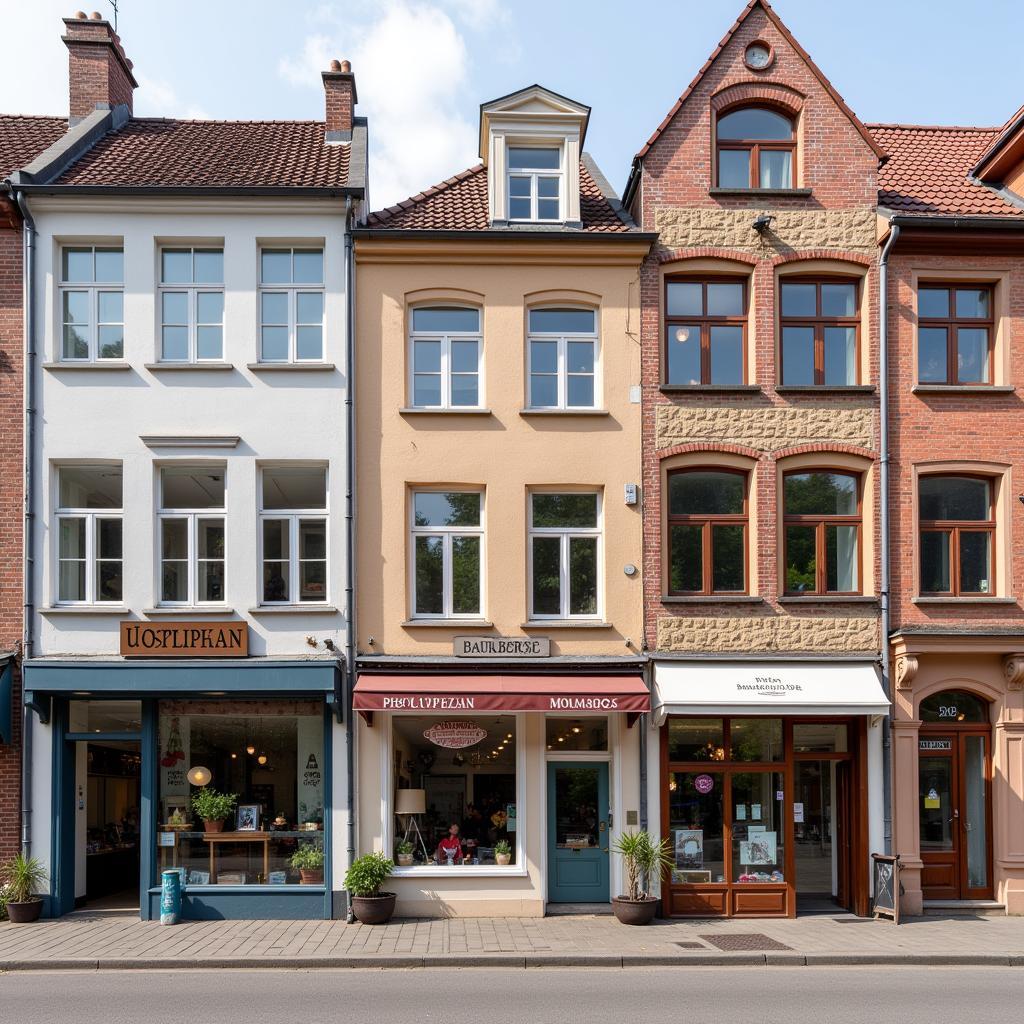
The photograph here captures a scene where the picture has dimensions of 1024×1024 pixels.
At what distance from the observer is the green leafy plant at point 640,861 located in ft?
50.6

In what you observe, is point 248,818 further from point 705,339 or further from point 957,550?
point 957,550

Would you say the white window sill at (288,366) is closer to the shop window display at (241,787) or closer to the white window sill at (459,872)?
the shop window display at (241,787)

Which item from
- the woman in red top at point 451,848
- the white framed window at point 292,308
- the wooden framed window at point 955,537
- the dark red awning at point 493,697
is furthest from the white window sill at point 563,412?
the woman in red top at point 451,848

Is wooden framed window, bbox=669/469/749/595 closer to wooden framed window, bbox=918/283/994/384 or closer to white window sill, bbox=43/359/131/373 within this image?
wooden framed window, bbox=918/283/994/384

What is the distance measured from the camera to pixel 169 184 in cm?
1669

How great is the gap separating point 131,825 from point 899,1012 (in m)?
12.2

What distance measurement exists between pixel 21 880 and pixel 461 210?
1194 centimetres

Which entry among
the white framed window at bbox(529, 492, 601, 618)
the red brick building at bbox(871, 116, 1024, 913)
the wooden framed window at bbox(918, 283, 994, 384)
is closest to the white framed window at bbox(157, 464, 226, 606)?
the white framed window at bbox(529, 492, 601, 618)

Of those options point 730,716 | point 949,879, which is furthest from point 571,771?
point 949,879

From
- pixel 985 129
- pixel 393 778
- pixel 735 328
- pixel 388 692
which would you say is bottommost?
pixel 393 778

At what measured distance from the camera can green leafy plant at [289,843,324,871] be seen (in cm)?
1600

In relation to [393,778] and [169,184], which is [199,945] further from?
[169,184]

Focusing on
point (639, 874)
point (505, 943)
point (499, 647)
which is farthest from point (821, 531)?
point (505, 943)

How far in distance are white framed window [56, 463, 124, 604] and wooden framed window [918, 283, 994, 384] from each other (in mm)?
12716
